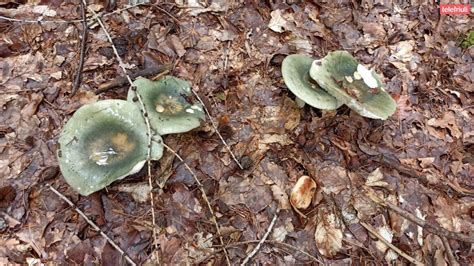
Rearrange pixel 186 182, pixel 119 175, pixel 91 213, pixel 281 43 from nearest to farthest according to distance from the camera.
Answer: pixel 119 175 → pixel 91 213 → pixel 186 182 → pixel 281 43

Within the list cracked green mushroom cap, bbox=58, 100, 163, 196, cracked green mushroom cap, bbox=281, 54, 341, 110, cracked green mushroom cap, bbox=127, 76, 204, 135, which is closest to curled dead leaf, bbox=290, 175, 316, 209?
cracked green mushroom cap, bbox=281, 54, 341, 110

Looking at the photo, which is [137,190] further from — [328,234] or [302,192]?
[328,234]

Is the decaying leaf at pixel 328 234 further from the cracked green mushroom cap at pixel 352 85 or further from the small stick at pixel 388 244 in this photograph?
the cracked green mushroom cap at pixel 352 85

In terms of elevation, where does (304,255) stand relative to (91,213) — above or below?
below

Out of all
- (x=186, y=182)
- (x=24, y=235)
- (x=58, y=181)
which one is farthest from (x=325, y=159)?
(x=24, y=235)

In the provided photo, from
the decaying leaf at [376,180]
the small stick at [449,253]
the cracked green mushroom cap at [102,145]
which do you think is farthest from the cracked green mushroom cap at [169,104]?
the small stick at [449,253]

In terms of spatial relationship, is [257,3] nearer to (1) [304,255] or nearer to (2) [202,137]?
(2) [202,137]
